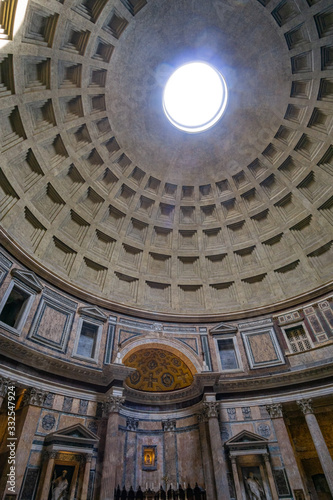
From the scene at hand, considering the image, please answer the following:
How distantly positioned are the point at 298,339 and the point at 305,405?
13.2 feet

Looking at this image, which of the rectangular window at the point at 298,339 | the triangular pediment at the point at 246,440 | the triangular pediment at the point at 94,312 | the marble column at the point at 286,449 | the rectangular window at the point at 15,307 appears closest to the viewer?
the marble column at the point at 286,449

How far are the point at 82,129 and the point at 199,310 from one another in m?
15.4

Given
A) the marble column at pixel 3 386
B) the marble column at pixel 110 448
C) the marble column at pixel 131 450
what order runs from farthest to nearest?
the marble column at pixel 131 450 → the marble column at pixel 110 448 → the marble column at pixel 3 386

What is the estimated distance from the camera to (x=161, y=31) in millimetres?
17969

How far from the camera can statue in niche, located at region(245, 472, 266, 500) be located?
522 inches

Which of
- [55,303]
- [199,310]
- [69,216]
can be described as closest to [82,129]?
[69,216]

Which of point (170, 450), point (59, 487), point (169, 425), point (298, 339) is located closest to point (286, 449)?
point (298, 339)

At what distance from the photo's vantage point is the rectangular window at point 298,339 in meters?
17.7

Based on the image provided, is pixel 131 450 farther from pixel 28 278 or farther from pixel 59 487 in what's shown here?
pixel 28 278

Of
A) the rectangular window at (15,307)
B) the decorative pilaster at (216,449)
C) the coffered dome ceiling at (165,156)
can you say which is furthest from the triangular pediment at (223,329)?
the rectangular window at (15,307)

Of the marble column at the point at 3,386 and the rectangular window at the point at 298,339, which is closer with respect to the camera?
the marble column at the point at 3,386

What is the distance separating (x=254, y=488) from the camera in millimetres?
13484

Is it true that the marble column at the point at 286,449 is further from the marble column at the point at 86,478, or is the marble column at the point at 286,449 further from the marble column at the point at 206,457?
the marble column at the point at 86,478

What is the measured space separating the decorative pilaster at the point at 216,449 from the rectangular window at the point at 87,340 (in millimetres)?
7205
